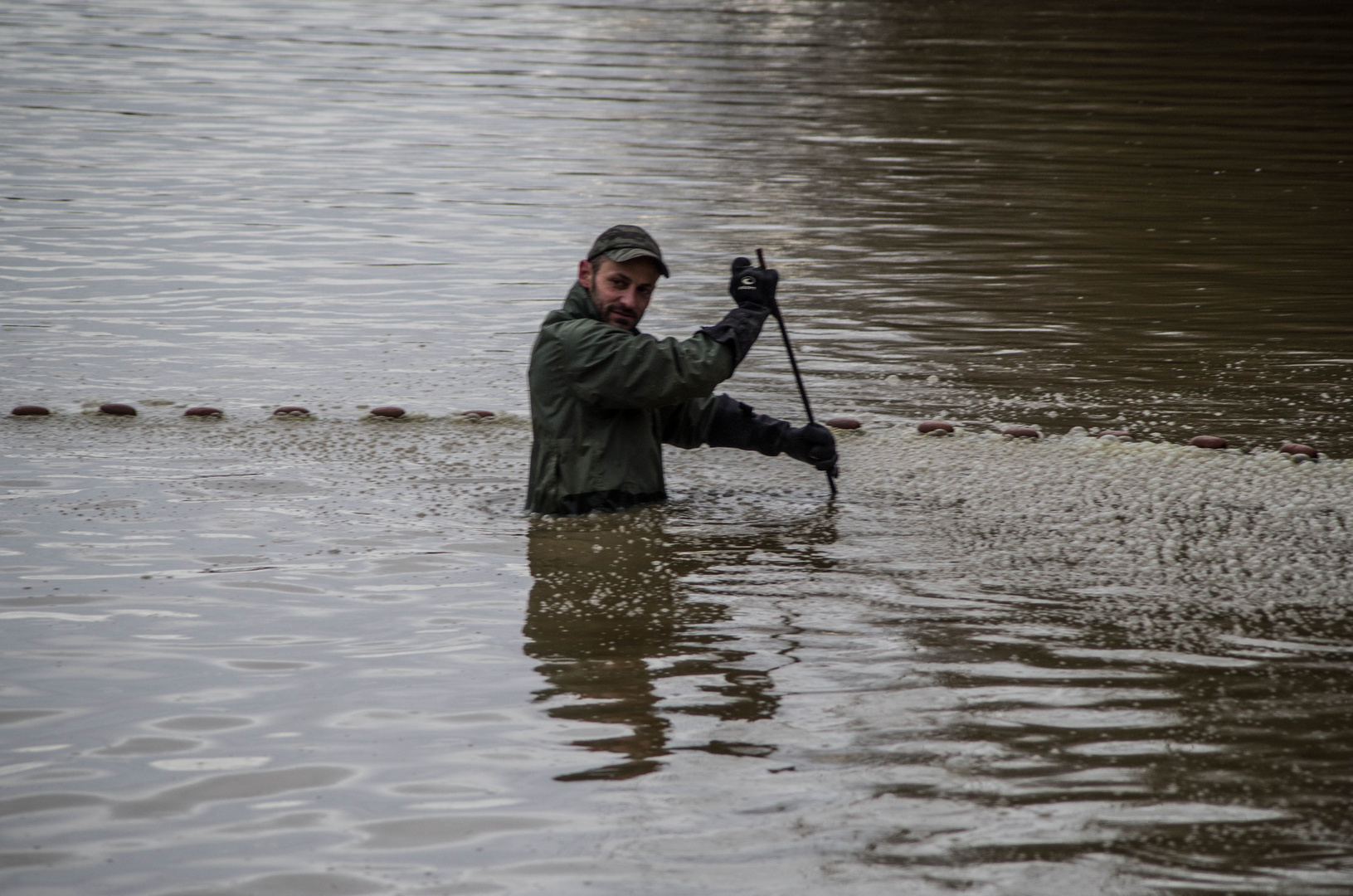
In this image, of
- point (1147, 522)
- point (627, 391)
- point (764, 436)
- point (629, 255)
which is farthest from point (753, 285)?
point (1147, 522)

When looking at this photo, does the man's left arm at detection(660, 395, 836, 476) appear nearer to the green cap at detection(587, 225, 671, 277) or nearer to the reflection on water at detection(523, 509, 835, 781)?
the reflection on water at detection(523, 509, 835, 781)

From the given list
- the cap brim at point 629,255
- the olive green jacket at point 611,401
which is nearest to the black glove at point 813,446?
the olive green jacket at point 611,401

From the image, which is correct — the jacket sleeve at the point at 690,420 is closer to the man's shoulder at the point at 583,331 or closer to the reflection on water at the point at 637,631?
the reflection on water at the point at 637,631

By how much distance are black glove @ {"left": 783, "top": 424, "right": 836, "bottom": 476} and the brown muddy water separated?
0.62 feet

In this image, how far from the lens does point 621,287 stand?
16.3ft

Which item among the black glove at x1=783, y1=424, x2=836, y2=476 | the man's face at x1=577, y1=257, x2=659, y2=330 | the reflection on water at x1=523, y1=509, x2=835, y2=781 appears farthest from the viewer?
the black glove at x1=783, y1=424, x2=836, y2=476

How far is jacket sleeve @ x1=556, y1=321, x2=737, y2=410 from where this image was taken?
4738 millimetres

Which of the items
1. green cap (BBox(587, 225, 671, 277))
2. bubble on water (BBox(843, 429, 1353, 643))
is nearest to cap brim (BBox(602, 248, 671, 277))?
green cap (BBox(587, 225, 671, 277))

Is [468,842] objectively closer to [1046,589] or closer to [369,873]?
[369,873]

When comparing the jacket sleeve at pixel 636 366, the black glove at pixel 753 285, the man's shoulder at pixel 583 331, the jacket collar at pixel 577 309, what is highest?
the black glove at pixel 753 285

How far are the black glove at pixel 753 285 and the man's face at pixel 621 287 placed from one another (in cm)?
27

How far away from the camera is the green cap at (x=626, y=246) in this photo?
4855 millimetres

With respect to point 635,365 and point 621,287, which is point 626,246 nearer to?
point 621,287

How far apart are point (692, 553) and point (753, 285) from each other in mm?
879
